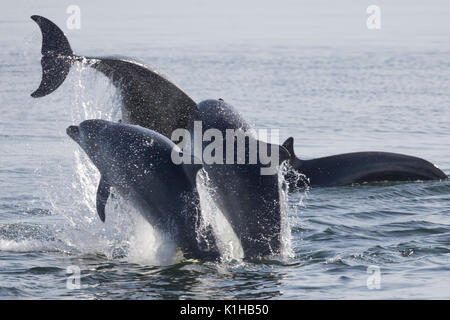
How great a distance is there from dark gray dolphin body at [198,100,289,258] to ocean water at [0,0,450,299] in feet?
0.84

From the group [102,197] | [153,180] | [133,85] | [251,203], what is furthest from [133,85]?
[251,203]

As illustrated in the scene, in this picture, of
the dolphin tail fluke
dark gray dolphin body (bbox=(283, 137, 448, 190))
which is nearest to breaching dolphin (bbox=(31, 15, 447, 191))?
the dolphin tail fluke

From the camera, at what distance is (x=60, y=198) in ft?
63.3

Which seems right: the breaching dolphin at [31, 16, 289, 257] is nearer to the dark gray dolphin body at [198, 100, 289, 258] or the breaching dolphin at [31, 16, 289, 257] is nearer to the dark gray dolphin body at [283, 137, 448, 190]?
the dark gray dolphin body at [198, 100, 289, 258]

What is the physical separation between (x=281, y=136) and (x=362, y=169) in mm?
5427

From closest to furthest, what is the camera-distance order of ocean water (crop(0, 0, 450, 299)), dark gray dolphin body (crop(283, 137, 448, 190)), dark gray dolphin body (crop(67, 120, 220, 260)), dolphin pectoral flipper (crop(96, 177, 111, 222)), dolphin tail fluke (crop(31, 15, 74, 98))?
1. ocean water (crop(0, 0, 450, 299))
2. dark gray dolphin body (crop(67, 120, 220, 260))
3. dolphin pectoral flipper (crop(96, 177, 111, 222))
4. dolphin tail fluke (crop(31, 15, 74, 98))
5. dark gray dolphin body (crop(283, 137, 448, 190))

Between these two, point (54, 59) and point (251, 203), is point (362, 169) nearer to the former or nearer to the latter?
Result: point (251, 203)

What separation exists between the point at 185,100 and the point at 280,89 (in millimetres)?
19359

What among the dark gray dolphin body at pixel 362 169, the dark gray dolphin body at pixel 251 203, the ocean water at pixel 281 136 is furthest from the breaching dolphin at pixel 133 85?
the dark gray dolphin body at pixel 362 169

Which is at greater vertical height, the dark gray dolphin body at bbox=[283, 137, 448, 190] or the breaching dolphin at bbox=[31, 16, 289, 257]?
the breaching dolphin at bbox=[31, 16, 289, 257]

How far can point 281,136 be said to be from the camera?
25984 millimetres

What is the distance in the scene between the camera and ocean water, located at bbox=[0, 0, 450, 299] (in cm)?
1320
